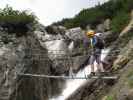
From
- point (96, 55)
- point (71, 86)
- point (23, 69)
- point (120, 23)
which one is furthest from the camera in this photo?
point (120, 23)

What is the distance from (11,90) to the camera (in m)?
22.2

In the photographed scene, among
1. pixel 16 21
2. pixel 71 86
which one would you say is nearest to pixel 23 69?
pixel 16 21

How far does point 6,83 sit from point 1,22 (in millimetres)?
3203

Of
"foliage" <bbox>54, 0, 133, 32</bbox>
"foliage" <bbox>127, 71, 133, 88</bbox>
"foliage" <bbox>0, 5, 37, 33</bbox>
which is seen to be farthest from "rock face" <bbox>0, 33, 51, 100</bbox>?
"foliage" <bbox>54, 0, 133, 32</bbox>

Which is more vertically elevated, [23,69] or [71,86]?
[23,69]

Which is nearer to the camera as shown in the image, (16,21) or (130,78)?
(130,78)

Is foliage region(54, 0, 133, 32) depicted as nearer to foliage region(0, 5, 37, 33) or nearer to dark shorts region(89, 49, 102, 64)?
foliage region(0, 5, 37, 33)

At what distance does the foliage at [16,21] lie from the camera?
79.3 feet

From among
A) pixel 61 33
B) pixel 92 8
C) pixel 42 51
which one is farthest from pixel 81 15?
pixel 42 51

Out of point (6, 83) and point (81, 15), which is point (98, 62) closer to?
point (6, 83)

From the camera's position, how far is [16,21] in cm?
2430

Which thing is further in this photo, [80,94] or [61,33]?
[61,33]

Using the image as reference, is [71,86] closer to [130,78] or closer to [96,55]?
[96,55]

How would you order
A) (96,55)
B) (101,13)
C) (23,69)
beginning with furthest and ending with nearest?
(101,13) < (23,69) < (96,55)
